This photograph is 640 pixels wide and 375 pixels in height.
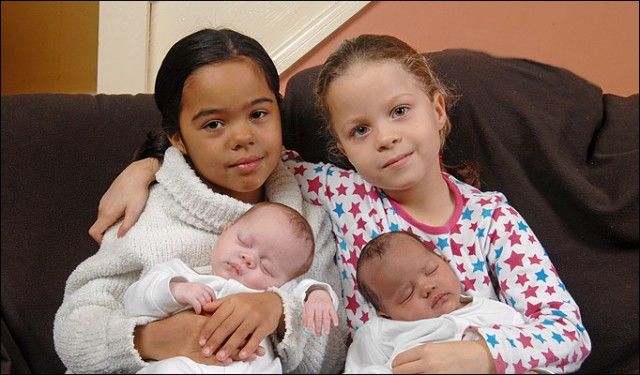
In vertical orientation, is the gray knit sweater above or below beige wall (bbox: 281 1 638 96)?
below

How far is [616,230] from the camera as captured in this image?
79cm

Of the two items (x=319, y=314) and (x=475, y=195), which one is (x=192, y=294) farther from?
(x=475, y=195)

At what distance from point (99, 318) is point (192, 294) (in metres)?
0.11

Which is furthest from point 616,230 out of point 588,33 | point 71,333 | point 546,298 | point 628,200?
point 71,333

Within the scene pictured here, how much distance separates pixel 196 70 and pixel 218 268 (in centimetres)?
19

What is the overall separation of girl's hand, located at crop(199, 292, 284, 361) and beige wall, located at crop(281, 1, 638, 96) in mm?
322

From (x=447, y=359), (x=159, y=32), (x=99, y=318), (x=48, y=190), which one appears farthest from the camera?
(x=159, y=32)

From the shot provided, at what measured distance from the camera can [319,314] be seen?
26.0 inches

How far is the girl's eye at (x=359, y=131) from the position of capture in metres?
0.74

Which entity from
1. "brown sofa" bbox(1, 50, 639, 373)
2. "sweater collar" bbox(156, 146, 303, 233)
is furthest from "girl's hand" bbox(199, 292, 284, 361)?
"brown sofa" bbox(1, 50, 639, 373)

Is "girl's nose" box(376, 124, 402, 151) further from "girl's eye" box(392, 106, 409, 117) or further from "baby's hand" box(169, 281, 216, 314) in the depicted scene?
"baby's hand" box(169, 281, 216, 314)

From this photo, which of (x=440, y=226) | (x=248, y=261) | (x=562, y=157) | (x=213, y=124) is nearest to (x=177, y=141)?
(x=213, y=124)

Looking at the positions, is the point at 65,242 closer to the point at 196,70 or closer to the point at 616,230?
the point at 196,70

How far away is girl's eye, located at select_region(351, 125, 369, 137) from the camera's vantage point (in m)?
0.74
